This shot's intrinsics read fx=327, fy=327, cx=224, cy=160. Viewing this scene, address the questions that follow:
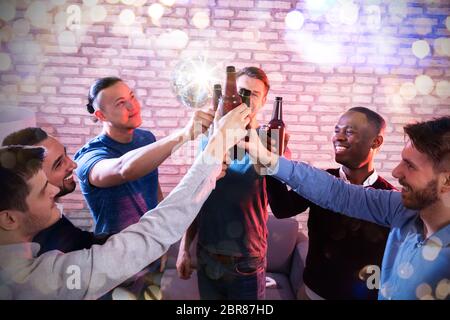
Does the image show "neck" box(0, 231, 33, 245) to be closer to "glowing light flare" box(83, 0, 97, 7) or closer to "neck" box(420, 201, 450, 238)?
"neck" box(420, 201, 450, 238)

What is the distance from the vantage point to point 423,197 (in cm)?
114

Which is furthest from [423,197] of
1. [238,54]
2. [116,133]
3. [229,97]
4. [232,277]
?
[238,54]

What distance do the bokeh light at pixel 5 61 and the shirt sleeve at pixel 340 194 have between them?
2.43 m

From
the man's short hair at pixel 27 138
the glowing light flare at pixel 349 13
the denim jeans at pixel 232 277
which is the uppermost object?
the glowing light flare at pixel 349 13

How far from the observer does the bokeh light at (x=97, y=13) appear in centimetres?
254

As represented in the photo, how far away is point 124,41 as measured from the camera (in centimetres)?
260

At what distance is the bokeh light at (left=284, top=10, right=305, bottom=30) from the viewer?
2562 millimetres

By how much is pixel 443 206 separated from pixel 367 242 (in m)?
0.40

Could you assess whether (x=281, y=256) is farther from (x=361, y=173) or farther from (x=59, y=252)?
(x=59, y=252)

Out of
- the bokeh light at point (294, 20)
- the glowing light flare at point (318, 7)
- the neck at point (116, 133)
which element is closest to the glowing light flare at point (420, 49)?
the glowing light flare at point (318, 7)

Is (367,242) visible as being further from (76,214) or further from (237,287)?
(76,214)

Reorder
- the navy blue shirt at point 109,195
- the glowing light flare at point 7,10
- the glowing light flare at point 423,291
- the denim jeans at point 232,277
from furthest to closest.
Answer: the glowing light flare at point 7,10
the denim jeans at point 232,277
the navy blue shirt at point 109,195
the glowing light flare at point 423,291

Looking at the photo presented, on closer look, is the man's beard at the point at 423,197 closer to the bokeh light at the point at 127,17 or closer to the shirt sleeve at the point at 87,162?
the shirt sleeve at the point at 87,162
